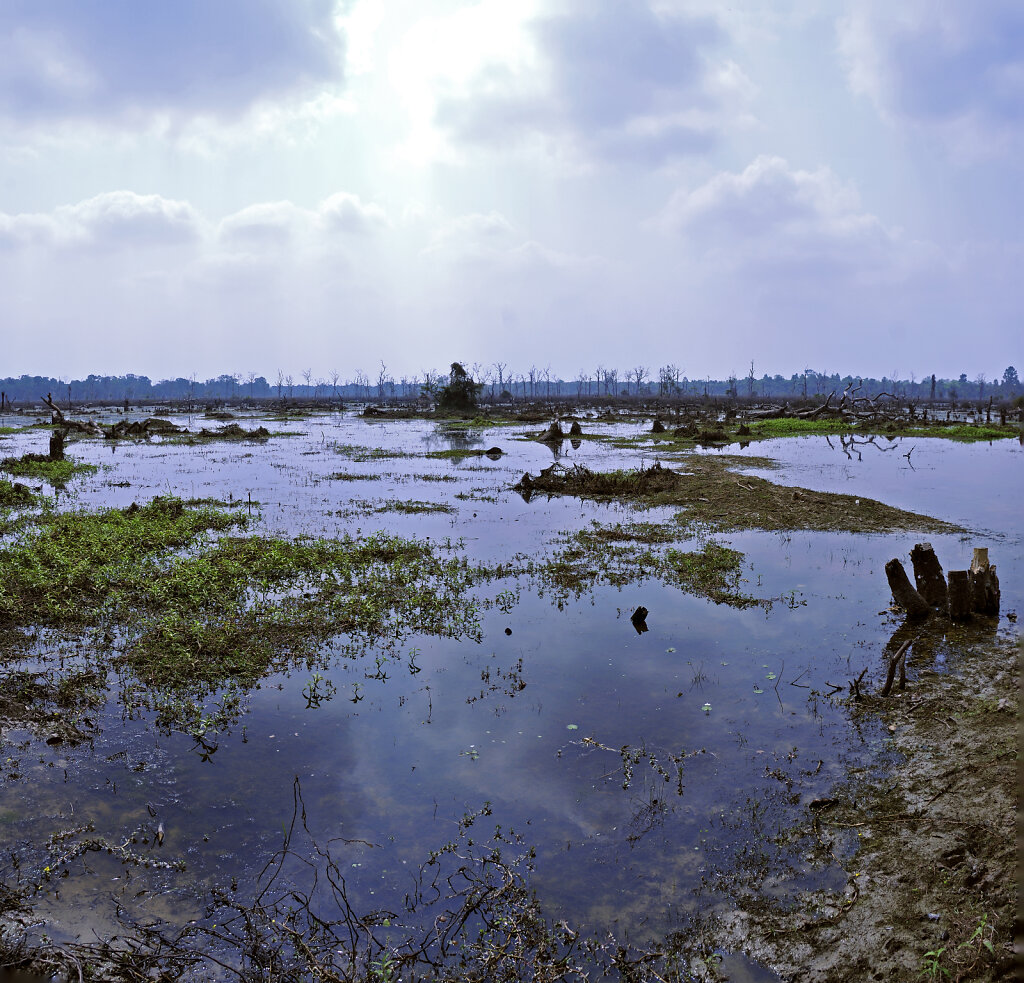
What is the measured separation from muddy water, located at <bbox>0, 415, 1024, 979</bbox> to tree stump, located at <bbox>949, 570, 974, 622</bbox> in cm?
134

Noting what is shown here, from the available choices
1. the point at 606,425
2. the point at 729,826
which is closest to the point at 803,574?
the point at 729,826

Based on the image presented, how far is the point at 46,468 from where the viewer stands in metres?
30.3

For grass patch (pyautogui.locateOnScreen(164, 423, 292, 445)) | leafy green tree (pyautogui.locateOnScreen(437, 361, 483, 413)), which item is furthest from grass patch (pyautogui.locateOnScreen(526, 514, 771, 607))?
leafy green tree (pyautogui.locateOnScreen(437, 361, 483, 413))

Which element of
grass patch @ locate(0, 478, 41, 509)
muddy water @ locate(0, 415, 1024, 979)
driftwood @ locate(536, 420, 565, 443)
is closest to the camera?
muddy water @ locate(0, 415, 1024, 979)

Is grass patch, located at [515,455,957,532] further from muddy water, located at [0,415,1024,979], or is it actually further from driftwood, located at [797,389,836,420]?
driftwood, located at [797,389,836,420]

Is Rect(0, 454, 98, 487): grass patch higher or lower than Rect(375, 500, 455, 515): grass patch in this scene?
higher

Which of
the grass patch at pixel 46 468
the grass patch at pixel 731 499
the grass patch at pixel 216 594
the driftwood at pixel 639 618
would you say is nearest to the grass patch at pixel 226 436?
the grass patch at pixel 46 468

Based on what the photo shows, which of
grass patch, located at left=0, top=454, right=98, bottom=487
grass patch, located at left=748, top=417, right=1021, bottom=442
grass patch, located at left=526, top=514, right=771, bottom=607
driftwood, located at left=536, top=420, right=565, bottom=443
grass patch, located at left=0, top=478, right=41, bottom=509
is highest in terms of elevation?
grass patch, located at left=748, top=417, right=1021, bottom=442

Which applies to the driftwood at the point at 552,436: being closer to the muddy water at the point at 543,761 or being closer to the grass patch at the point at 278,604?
the grass patch at the point at 278,604

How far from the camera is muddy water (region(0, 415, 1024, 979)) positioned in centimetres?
595

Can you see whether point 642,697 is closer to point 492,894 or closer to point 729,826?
point 729,826

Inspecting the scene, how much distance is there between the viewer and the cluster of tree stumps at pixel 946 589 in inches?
476

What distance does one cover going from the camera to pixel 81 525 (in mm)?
17906

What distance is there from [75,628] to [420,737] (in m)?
7.36
